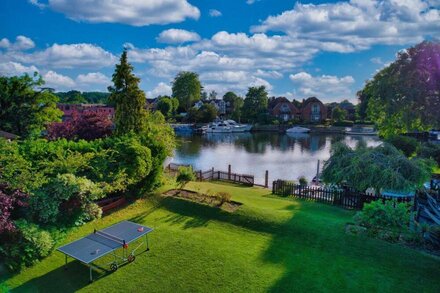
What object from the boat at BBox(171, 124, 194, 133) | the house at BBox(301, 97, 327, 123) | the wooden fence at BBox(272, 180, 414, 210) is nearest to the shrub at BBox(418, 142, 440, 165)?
the wooden fence at BBox(272, 180, 414, 210)

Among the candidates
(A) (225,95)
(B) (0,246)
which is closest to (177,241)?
(B) (0,246)

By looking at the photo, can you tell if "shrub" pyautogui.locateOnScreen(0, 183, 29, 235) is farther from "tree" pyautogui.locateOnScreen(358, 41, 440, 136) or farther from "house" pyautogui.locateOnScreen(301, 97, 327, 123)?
"house" pyautogui.locateOnScreen(301, 97, 327, 123)

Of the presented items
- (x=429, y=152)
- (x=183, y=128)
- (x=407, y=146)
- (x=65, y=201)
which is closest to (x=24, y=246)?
(x=65, y=201)

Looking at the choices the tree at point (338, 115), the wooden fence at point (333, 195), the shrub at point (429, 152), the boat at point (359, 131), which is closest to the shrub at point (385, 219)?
the wooden fence at point (333, 195)

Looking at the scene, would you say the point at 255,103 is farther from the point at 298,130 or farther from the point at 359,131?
the point at 359,131

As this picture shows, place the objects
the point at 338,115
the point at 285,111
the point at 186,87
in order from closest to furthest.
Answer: the point at 338,115 < the point at 285,111 < the point at 186,87

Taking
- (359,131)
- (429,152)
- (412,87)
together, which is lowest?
(359,131)

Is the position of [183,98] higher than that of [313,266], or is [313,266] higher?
[183,98]

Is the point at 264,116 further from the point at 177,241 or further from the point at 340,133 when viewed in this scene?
the point at 177,241
